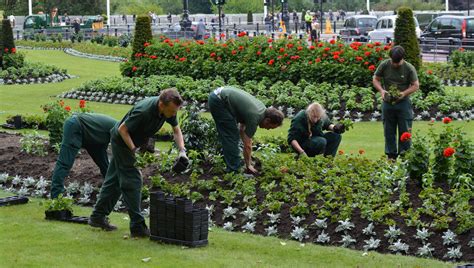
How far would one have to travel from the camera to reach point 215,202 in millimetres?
11508

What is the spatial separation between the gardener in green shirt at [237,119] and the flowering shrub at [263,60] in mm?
9022

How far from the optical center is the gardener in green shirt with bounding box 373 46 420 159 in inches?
562

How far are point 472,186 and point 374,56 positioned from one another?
425 inches

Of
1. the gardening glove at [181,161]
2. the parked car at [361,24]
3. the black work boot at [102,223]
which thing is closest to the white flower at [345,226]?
the gardening glove at [181,161]

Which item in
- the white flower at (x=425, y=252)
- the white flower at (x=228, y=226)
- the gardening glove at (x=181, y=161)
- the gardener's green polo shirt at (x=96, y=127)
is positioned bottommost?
the white flower at (x=228, y=226)

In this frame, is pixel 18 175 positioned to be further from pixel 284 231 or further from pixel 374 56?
pixel 374 56

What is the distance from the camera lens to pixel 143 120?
973 cm

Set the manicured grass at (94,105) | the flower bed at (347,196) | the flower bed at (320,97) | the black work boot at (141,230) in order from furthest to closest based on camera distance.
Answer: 1. the flower bed at (320,97)
2. the manicured grass at (94,105)
3. the black work boot at (141,230)
4. the flower bed at (347,196)

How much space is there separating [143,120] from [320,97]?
10.6 meters

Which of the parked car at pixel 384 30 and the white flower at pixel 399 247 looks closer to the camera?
the white flower at pixel 399 247

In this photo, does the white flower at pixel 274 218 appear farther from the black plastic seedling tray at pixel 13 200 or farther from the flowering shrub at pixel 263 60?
the flowering shrub at pixel 263 60

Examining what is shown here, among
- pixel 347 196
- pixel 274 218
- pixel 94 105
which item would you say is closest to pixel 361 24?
pixel 94 105

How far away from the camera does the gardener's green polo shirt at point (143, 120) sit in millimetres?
9680

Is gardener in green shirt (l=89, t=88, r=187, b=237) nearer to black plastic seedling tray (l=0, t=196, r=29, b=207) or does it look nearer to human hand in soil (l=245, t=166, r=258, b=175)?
black plastic seedling tray (l=0, t=196, r=29, b=207)
